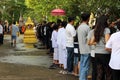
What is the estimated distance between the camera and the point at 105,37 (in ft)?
30.8

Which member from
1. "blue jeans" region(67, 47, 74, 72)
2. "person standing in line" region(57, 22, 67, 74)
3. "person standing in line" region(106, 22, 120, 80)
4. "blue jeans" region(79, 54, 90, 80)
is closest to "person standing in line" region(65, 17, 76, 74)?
"blue jeans" region(67, 47, 74, 72)

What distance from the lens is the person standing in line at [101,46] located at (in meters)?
9.30

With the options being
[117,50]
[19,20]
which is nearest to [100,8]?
[117,50]

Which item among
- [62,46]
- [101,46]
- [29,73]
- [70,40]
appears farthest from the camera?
[62,46]

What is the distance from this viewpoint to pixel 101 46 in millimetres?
9422

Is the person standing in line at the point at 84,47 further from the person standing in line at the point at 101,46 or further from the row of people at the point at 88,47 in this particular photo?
the person standing in line at the point at 101,46

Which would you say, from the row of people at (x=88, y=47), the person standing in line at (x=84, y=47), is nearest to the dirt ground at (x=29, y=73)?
the row of people at (x=88, y=47)

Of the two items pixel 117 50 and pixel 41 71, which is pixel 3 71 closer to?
pixel 41 71

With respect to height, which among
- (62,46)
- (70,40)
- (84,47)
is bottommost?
(62,46)

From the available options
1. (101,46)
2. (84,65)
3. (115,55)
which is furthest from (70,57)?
(115,55)

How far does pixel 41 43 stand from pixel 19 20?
45.2m

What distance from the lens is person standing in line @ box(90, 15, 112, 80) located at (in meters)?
9.30

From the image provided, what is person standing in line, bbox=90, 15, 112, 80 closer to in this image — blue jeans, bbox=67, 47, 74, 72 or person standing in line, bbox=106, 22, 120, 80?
person standing in line, bbox=106, 22, 120, 80

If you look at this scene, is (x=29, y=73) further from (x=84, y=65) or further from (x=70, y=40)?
(x=84, y=65)
